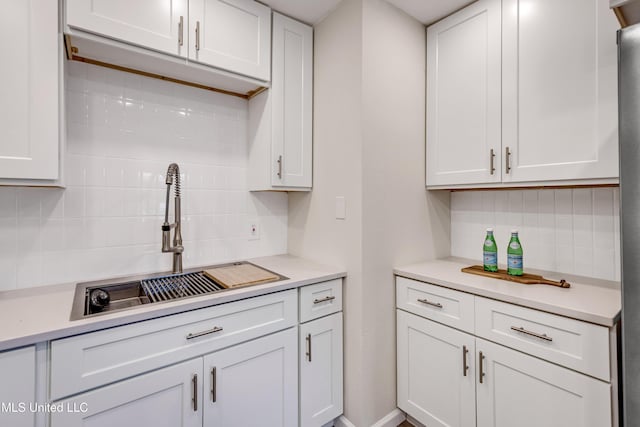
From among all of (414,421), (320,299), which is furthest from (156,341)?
(414,421)

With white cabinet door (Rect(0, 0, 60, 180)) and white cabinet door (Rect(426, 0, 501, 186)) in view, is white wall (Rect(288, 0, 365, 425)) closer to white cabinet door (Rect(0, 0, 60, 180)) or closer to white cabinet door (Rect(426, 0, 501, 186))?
white cabinet door (Rect(426, 0, 501, 186))

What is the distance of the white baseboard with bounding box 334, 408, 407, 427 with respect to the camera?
1671 millimetres

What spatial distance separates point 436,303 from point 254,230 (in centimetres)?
119

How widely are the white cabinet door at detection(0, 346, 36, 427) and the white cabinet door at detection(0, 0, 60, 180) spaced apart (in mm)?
620

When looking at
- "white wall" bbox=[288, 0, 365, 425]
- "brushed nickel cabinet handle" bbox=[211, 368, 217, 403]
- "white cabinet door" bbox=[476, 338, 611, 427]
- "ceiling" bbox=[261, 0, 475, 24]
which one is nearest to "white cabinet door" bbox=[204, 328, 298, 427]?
"brushed nickel cabinet handle" bbox=[211, 368, 217, 403]

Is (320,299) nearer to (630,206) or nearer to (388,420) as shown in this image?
(388,420)

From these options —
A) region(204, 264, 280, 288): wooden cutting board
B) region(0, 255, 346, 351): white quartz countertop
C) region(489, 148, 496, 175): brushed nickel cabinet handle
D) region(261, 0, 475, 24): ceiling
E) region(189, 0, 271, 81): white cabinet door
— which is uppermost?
region(261, 0, 475, 24): ceiling

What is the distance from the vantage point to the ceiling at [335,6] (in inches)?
67.9

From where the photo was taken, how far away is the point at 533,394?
4.00ft

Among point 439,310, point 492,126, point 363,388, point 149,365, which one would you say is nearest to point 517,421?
point 439,310

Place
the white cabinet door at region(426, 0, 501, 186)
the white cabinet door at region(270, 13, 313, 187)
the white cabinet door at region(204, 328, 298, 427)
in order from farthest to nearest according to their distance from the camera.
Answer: the white cabinet door at region(270, 13, 313, 187) → the white cabinet door at region(426, 0, 501, 186) → the white cabinet door at region(204, 328, 298, 427)

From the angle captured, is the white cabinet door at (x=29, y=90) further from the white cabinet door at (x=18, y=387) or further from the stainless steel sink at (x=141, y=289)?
the white cabinet door at (x=18, y=387)

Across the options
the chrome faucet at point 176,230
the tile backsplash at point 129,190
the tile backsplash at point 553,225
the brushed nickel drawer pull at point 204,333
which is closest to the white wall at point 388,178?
the tile backsplash at point 553,225

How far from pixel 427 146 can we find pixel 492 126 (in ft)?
1.29
